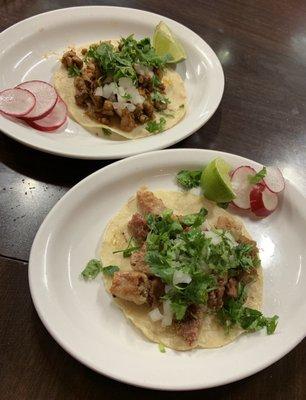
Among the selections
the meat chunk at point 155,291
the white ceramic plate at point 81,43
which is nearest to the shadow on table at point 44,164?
the white ceramic plate at point 81,43

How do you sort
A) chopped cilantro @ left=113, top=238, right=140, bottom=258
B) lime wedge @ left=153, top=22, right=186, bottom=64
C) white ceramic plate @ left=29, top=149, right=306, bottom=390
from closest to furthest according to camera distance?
white ceramic plate @ left=29, top=149, right=306, bottom=390 → chopped cilantro @ left=113, top=238, right=140, bottom=258 → lime wedge @ left=153, top=22, right=186, bottom=64

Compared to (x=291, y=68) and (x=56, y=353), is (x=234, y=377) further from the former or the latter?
(x=291, y=68)

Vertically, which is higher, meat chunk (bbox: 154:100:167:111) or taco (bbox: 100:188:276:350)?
meat chunk (bbox: 154:100:167:111)

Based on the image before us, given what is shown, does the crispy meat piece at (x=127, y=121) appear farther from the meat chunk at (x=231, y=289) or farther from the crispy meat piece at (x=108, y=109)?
the meat chunk at (x=231, y=289)

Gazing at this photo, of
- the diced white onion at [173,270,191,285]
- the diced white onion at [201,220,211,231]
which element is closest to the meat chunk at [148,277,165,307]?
the diced white onion at [173,270,191,285]

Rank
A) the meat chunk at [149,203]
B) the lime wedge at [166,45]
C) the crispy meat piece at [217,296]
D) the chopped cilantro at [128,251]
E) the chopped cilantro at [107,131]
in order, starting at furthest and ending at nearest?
1. the lime wedge at [166,45]
2. the chopped cilantro at [107,131]
3. the meat chunk at [149,203]
4. the chopped cilantro at [128,251]
5. the crispy meat piece at [217,296]

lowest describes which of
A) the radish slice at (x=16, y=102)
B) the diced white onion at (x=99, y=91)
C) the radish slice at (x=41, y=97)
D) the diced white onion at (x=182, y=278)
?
the diced white onion at (x=182, y=278)

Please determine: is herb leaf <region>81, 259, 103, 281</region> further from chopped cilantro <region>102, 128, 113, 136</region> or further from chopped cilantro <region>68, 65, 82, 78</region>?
chopped cilantro <region>68, 65, 82, 78</region>

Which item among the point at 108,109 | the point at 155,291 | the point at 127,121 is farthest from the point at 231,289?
the point at 108,109
